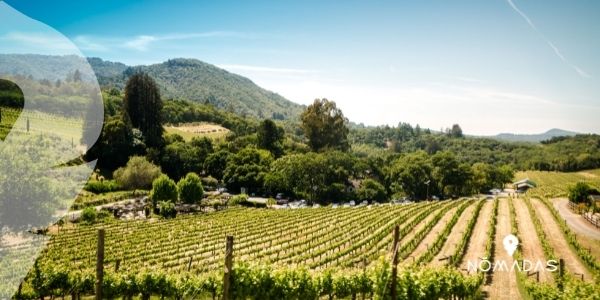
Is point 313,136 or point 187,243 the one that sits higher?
point 313,136

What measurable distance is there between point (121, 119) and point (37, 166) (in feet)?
246

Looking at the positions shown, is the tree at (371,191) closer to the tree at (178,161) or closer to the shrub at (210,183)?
the shrub at (210,183)

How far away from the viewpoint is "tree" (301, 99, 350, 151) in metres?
101

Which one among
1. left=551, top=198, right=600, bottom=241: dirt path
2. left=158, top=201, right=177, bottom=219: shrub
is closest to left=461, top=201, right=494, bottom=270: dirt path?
left=551, top=198, right=600, bottom=241: dirt path

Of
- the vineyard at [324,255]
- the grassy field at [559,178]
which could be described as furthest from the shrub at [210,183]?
the grassy field at [559,178]

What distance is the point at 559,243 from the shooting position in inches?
1479

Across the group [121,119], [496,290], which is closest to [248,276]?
[496,290]

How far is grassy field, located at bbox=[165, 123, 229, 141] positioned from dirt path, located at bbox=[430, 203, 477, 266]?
76.5 m

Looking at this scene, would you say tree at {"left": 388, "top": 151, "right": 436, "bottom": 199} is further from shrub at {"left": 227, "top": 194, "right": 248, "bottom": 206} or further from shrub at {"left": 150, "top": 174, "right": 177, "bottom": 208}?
shrub at {"left": 150, "top": 174, "right": 177, "bottom": 208}

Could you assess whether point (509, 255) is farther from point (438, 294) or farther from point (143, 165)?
point (143, 165)

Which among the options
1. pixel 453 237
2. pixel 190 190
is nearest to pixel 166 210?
pixel 190 190

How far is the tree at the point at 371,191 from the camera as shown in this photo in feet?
256

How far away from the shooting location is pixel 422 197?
8538cm

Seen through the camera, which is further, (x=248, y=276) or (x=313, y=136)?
(x=313, y=136)
